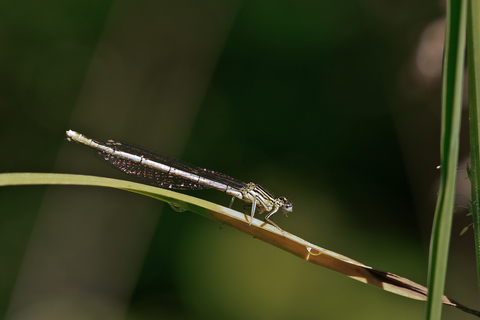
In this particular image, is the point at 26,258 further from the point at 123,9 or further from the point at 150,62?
the point at 123,9

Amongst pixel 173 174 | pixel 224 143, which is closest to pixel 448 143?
pixel 173 174

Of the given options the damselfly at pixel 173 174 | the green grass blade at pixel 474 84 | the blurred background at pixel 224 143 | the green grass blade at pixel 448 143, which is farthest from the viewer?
the blurred background at pixel 224 143

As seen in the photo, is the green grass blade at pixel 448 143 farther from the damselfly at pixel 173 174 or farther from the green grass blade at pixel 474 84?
the damselfly at pixel 173 174

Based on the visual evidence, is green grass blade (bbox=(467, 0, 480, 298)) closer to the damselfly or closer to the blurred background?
the damselfly

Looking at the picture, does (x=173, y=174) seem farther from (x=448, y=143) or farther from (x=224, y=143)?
(x=448, y=143)

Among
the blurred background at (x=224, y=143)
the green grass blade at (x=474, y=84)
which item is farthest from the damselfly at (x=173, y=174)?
the green grass blade at (x=474, y=84)

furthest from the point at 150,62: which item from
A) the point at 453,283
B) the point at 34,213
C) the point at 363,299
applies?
the point at 453,283


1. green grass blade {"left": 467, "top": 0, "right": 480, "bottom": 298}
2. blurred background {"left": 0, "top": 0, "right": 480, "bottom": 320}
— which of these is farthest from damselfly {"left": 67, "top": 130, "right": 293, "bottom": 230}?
green grass blade {"left": 467, "top": 0, "right": 480, "bottom": 298}
